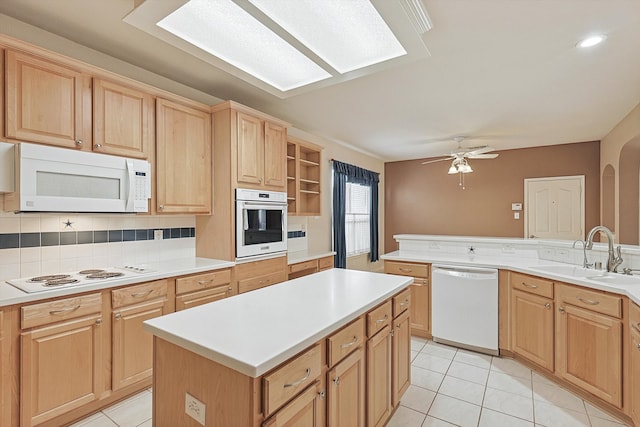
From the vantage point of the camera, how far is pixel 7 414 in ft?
5.65

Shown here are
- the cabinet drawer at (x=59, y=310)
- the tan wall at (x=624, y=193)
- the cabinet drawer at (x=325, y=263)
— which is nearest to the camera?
the cabinet drawer at (x=59, y=310)

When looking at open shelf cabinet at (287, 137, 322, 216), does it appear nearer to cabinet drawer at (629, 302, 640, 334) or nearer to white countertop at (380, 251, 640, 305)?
white countertop at (380, 251, 640, 305)

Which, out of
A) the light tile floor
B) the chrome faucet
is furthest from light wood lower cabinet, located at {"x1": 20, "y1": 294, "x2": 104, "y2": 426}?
the chrome faucet

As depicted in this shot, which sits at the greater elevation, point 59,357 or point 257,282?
point 257,282

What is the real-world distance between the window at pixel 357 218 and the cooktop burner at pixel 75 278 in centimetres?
367

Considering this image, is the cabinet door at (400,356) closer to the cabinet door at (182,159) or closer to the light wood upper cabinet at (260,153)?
the light wood upper cabinet at (260,153)

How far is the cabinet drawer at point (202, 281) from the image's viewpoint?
2.50m

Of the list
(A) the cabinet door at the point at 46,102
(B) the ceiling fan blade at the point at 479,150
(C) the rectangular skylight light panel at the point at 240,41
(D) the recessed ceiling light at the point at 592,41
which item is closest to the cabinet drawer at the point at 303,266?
(C) the rectangular skylight light panel at the point at 240,41

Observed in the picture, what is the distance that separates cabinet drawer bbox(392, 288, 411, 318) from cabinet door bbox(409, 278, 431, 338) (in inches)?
50.2

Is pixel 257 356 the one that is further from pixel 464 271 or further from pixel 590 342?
pixel 464 271

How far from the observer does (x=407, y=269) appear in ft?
11.4

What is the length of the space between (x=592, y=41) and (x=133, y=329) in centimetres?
386

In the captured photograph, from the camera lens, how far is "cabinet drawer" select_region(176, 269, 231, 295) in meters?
2.50

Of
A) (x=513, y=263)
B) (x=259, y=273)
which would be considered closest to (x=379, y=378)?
(x=259, y=273)
